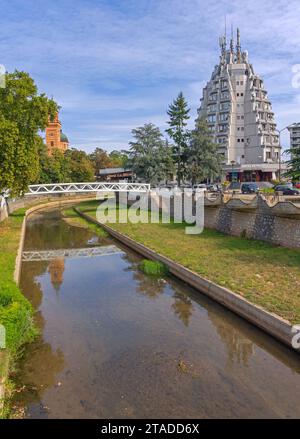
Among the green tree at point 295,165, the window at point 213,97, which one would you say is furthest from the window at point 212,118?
the green tree at point 295,165

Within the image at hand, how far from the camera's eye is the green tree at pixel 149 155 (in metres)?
52.7

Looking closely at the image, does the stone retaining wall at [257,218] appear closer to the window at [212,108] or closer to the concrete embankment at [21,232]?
the concrete embankment at [21,232]

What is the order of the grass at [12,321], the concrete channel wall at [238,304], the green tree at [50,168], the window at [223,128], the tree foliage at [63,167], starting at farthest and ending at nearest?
the window at [223,128]
the tree foliage at [63,167]
the green tree at [50,168]
the concrete channel wall at [238,304]
the grass at [12,321]

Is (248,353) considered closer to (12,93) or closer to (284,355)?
(284,355)

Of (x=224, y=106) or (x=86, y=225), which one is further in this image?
(x=224, y=106)

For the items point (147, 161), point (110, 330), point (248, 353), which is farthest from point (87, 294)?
point (147, 161)

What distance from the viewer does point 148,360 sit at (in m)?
10.4

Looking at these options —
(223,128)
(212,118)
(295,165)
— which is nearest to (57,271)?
(295,165)

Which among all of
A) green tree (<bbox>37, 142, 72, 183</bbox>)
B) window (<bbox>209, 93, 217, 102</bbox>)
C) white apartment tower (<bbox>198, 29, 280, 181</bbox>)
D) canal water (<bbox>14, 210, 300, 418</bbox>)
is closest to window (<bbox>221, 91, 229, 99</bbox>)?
white apartment tower (<bbox>198, 29, 280, 181</bbox>)

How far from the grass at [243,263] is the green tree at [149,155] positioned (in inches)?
978

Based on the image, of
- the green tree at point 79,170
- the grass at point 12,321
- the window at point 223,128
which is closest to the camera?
the grass at point 12,321

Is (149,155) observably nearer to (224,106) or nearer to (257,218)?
(257,218)

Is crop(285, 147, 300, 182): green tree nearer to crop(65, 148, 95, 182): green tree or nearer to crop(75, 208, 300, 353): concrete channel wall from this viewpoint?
crop(75, 208, 300, 353): concrete channel wall

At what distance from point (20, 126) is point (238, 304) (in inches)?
861
